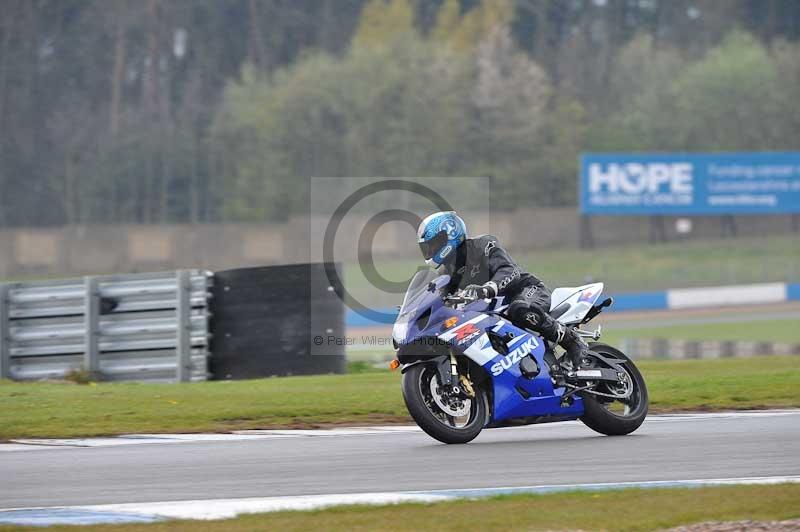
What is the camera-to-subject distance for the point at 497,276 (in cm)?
936

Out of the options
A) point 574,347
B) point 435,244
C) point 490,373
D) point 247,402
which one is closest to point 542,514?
point 490,373

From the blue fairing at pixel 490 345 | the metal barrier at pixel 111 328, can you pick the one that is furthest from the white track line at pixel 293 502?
the metal barrier at pixel 111 328

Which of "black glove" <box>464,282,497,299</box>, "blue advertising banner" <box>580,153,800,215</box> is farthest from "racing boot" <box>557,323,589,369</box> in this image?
"blue advertising banner" <box>580,153,800,215</box>

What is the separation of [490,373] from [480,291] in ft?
2.12

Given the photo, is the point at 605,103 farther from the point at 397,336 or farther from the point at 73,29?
the point at 397,336

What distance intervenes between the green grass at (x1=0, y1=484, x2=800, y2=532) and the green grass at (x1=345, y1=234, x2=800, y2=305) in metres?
36.0

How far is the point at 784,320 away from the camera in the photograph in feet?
A: 136

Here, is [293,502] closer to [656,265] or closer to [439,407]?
[439,407]

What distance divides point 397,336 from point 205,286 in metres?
6.37

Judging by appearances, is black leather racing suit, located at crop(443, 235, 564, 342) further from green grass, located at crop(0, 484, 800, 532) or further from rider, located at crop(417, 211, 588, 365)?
green grass, located at crop(0, 484, 800, 532)

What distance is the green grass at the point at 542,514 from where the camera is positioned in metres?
6.22

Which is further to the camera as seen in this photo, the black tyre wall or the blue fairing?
the black tyre wall

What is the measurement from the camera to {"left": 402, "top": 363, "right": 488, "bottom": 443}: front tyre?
8992 mm

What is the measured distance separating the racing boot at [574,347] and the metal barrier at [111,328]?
6215 millimetres
